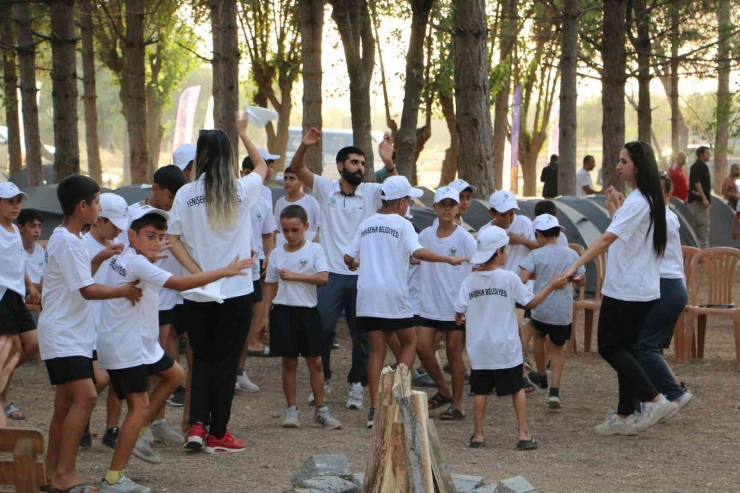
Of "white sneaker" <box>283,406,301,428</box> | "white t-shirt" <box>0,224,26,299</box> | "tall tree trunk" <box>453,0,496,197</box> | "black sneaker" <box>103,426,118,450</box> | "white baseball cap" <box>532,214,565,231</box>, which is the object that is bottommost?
"white sneaker" <box>283,406,301,428</box>

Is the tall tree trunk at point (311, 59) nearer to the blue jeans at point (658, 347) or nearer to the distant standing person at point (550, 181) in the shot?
the blue jeans at point (658, 347)

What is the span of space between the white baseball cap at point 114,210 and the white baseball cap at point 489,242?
246 cm

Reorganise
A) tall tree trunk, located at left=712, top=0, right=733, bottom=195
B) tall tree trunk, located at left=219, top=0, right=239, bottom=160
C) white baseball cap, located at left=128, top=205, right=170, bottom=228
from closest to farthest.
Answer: white baseball cap, located at left=128, top=205, right=170, bottom=228 → tall tree trunk, located at left=219, top=0, right=239, bottom=160 → tall tree trunk, located at left=712, top=0, right=733, bottom=195

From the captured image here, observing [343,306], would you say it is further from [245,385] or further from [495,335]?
[495,335]

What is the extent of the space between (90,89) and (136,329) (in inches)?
752

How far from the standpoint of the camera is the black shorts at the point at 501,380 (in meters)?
7.22

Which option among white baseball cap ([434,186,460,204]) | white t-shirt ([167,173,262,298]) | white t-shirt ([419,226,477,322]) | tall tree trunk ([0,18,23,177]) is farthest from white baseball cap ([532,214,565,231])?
tall tree trunk ([0,18,23,177])

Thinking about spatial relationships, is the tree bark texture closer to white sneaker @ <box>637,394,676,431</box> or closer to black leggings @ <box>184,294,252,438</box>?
white sneaker @ <box>637,394,676,431</box>

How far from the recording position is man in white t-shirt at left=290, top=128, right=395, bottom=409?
862 centimetres

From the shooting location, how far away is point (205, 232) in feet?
21.6

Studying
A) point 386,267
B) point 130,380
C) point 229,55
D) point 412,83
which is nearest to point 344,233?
point 386,267

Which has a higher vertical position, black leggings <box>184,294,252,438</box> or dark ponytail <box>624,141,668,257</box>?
dark ponytail <box>624,141,668,257</box>

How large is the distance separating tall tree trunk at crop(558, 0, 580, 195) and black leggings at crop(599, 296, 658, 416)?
388 inches

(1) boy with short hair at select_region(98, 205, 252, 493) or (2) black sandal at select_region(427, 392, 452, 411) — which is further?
(2) black sandal at select_region(427, 392, 452, 411)
